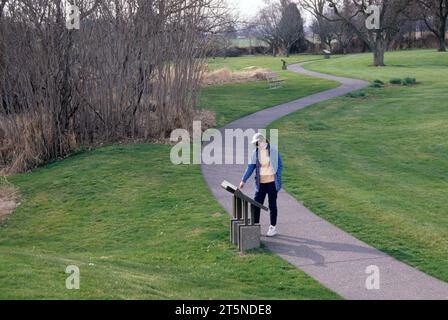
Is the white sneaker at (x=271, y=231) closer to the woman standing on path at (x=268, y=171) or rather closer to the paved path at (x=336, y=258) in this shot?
the woman standing on path at (x=268, y=171)

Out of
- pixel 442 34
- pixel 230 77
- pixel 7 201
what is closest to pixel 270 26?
pixel 442 34

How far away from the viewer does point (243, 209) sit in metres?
11.6

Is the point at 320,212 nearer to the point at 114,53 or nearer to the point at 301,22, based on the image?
the point at 114,53

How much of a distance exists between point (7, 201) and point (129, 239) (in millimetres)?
4891

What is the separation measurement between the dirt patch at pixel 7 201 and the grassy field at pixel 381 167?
6.20 metres

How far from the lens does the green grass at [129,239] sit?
8898 millimetres

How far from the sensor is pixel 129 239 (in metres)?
12.9

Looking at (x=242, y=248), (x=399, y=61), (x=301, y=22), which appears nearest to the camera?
(x=242, y=248)
